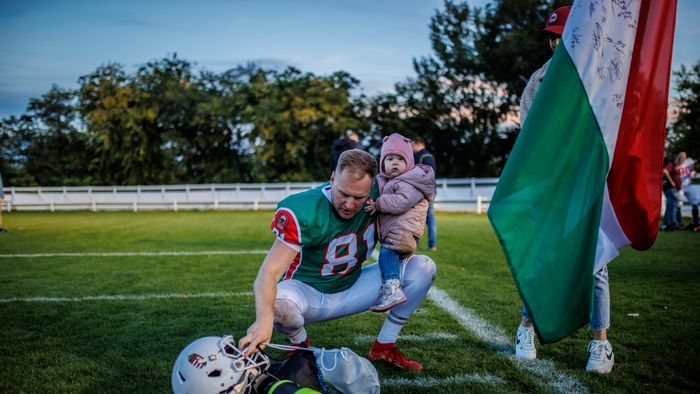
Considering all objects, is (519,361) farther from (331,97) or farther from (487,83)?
(487,83)

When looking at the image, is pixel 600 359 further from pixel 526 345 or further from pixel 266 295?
pixel 266 295

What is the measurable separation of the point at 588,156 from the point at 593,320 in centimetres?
134

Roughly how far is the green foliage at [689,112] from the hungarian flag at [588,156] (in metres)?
34.2

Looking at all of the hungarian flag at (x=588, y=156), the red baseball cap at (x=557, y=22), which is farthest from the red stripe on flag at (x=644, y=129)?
the red baseball cap at (x=557, y=22)

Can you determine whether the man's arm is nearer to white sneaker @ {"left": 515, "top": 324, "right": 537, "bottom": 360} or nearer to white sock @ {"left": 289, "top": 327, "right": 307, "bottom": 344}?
white sock @ {"left": 289, "top": 327, "right": 307, "bottom": 344}

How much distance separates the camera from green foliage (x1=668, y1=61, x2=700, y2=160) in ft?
103

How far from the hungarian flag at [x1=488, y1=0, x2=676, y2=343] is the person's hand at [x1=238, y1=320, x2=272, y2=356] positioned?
50.2 inches

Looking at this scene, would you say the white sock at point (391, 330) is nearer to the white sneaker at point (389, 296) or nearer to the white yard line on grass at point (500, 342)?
the white sneaker at point (389, 296)

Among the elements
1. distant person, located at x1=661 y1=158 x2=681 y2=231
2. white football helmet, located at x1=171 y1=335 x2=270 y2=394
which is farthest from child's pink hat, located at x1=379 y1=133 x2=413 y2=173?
distant person, located at x1=661 y1=158 x2=681 y2=231

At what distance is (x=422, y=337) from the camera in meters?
4.21

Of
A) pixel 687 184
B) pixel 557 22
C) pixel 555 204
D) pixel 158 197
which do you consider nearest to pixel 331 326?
pixel 555 204

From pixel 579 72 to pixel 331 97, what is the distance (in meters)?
33.3

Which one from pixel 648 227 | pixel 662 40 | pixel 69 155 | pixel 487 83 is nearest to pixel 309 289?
pixel 648 227

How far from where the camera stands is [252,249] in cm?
999
